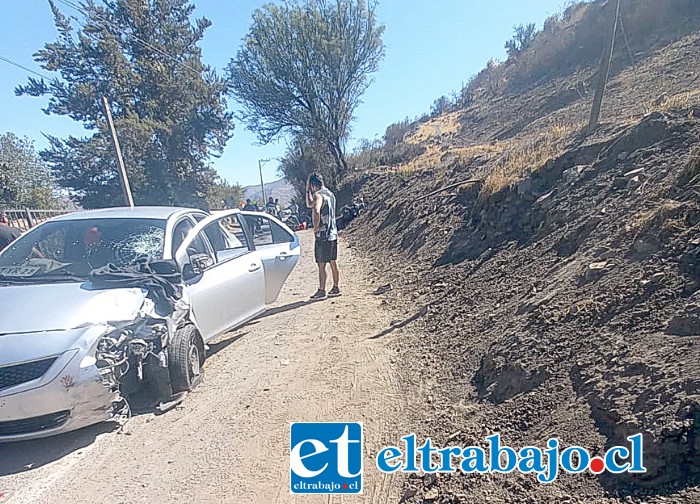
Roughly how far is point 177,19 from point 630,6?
28.3 metres

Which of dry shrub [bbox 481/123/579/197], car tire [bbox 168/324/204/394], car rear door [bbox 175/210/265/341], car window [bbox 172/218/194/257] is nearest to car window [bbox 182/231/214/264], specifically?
car rear door [bbox 175/210/265/341]

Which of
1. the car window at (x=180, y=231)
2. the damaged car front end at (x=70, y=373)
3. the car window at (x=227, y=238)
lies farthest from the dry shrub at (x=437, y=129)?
the damaged car front end at (x=70, y=373)

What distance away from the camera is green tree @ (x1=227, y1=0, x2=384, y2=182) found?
21.2 metres

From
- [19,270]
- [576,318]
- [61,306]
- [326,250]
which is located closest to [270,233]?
[326,250]

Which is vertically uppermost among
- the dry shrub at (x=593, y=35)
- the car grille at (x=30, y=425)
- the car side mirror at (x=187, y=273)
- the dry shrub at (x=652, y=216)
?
the dry shrub at (x=593, y=35)

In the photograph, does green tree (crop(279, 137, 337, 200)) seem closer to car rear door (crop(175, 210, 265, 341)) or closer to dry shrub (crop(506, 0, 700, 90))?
dry shrub (crop(506, 0, 700, 90))

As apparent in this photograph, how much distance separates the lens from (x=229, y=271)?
443 centimetres

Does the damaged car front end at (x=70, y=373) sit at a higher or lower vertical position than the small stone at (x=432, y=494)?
higher

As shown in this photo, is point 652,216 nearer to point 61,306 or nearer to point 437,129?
point 61,306

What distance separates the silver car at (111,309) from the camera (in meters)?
2.62

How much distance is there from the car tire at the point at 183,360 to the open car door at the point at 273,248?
5.39 ft

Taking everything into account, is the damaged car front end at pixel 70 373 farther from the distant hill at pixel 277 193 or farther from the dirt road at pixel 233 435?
the distant hill at pixel 277 193

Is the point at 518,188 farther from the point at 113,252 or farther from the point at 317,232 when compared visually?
the point at 113,252

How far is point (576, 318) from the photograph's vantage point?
3008 mm
